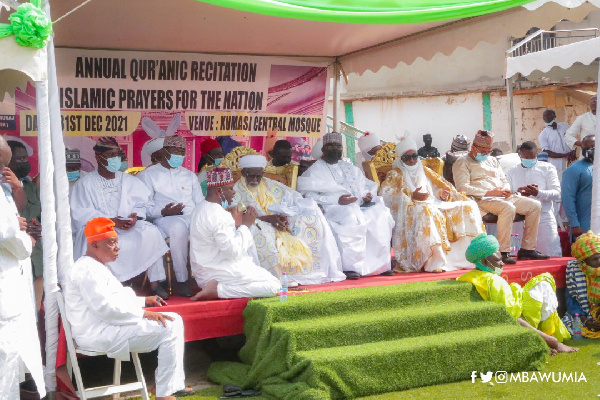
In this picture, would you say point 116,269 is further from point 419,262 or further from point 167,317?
point 419,262

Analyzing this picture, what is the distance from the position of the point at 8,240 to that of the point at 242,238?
2.41 metres

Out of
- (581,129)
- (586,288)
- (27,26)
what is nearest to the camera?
(27,26)

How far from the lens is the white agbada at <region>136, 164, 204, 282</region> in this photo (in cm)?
745

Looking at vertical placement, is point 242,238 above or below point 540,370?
above

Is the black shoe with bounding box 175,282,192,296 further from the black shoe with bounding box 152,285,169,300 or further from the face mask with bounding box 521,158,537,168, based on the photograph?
the face mask with bounding box 521,158,537,168

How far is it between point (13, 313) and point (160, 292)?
1.99 m

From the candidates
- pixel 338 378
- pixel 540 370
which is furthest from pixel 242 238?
pixel 540 370

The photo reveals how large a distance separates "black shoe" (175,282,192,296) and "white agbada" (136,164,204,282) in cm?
4

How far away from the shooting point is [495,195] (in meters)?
9.44

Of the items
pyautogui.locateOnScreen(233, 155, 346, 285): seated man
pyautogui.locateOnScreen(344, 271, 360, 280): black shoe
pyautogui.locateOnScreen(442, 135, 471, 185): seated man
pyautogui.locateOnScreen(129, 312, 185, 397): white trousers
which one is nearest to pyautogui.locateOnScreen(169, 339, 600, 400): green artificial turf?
pyautogui.locateOnScreen(129, 312, 185, 397): white trousers

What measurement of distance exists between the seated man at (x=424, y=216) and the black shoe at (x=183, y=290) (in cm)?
278

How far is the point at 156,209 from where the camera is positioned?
786 centimetres

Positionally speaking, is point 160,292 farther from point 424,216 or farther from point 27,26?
point 424,216

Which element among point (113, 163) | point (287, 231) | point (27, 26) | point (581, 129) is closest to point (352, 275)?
point (287, 231)
